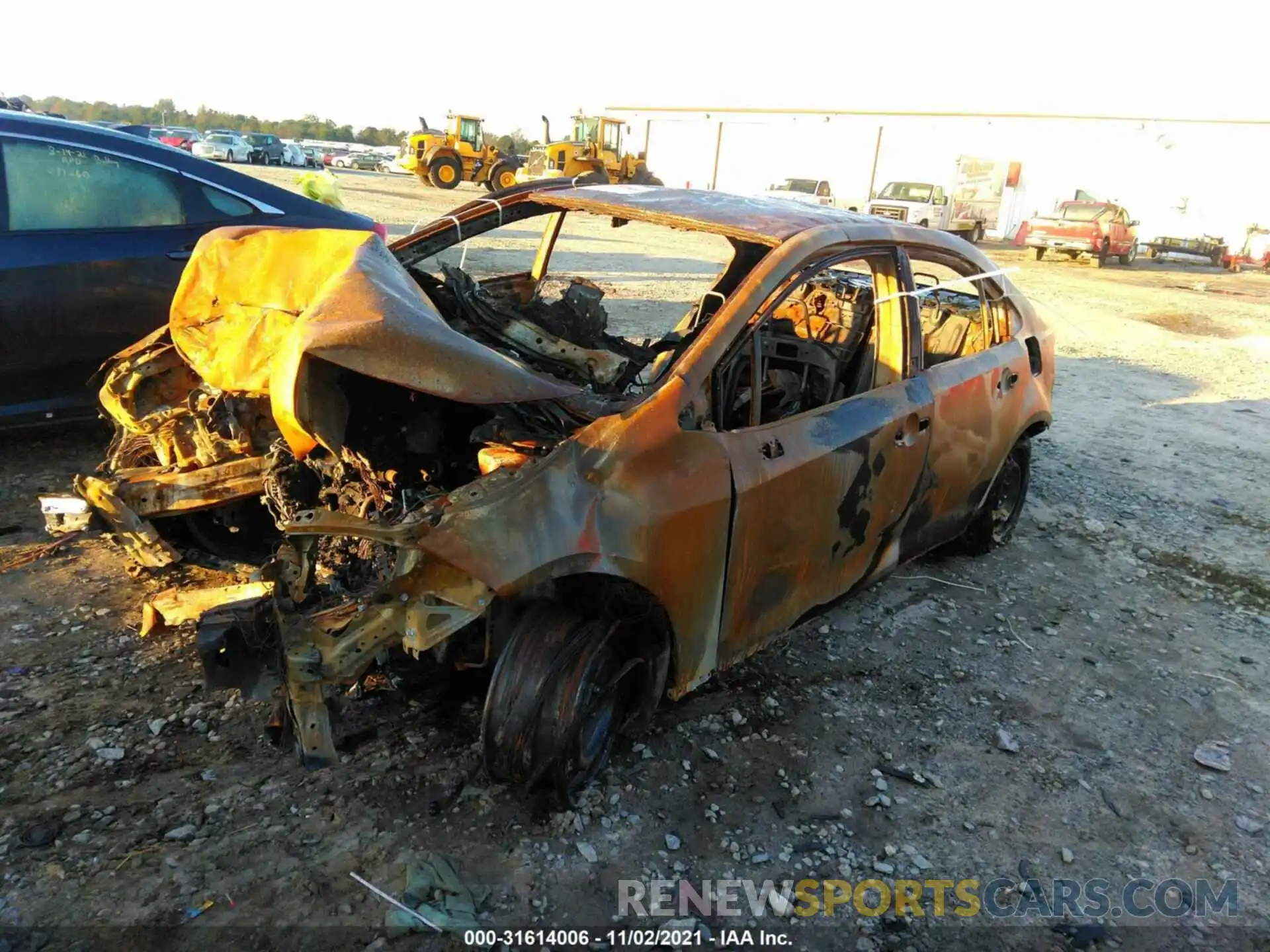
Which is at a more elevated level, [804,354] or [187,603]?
[804,354]

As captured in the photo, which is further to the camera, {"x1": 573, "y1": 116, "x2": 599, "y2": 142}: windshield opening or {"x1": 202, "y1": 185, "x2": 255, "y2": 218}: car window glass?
{"x1": 573, "y1": 116, "x2": 599, "y2": 142}: windshield opening

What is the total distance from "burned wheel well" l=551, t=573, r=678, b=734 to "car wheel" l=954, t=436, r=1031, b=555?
7.58ft

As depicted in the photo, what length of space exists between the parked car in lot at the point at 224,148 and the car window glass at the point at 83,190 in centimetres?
3545

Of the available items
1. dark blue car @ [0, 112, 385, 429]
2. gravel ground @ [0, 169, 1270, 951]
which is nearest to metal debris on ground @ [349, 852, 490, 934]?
gravel ground @ [0, 169, 1270, 951]

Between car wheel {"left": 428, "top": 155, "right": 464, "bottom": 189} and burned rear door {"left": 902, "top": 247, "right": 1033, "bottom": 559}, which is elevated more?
car wheel {"left": 428, "top": 155, "right": 464, "bottom": 189}

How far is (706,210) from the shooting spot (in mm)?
3217

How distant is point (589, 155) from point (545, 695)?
2707cm

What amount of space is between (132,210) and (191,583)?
7.02 feet

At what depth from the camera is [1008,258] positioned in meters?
24.4

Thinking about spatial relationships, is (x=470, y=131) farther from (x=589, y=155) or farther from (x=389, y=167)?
(x=389, y=167)

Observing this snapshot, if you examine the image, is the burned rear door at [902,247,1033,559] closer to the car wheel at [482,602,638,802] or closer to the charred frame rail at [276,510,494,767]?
the car wheel at [482,602,638,802]

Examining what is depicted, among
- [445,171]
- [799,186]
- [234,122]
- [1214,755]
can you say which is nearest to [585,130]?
[445,171]

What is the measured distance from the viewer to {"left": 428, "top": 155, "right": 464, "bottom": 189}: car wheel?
92.1 feet

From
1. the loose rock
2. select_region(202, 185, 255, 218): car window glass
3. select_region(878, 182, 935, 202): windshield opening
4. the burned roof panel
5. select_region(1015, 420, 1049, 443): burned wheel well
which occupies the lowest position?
the loose rock
